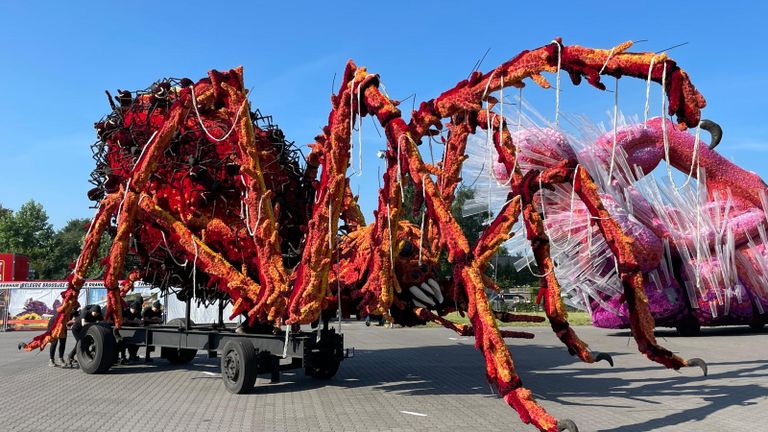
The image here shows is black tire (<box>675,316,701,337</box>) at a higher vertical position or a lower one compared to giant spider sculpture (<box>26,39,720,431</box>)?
lower

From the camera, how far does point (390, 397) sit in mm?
8547

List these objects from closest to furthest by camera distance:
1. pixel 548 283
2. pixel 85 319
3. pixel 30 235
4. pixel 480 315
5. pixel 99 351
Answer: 1. pixel 480 315
2. pixel 548 283
3. pixel 99 351
4. pixel 85 319
5. pixel 30 235

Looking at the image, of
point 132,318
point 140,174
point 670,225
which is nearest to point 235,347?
point 140,174

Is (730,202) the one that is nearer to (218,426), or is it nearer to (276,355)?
(276,355)

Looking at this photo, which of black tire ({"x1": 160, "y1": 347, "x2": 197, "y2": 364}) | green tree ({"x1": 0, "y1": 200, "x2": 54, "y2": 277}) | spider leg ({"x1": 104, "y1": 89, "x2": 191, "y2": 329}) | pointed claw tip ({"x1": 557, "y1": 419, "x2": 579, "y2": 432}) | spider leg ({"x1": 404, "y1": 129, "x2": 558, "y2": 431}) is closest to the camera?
pointed claw tip ({"x1": 557, "y1": 419, "x2": 579, "y2": 432})

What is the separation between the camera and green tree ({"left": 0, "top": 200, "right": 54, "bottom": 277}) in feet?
165

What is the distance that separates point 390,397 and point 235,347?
7.54ft

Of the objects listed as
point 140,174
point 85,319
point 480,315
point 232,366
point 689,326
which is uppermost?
point 140,174

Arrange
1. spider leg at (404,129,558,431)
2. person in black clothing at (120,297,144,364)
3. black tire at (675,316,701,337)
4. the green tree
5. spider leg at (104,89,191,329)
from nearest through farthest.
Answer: spider leg at (404,129,558,431) → spider leg at (104,89,191,329) → person in black clothing at (120,297,144,364) → black tire at (675,316,701,337) → the green tree

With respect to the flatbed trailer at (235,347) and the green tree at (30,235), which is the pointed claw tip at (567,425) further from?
the green tree at (30,235)

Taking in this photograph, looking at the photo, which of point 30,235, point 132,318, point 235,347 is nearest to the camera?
point 235,347

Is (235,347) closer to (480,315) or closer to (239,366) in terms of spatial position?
(239,366)

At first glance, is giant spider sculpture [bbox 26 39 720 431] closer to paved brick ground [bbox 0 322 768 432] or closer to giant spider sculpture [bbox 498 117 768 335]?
paved brick ground [bbox 0 322 768 432]

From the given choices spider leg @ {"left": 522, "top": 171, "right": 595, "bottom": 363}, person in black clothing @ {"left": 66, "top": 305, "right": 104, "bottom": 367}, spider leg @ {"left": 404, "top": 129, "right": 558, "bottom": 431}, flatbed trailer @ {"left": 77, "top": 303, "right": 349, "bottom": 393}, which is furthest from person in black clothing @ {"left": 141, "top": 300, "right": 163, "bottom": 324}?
spider leg @ {"left": 522, "top": 171, "right": 595, "bottom": 363}
